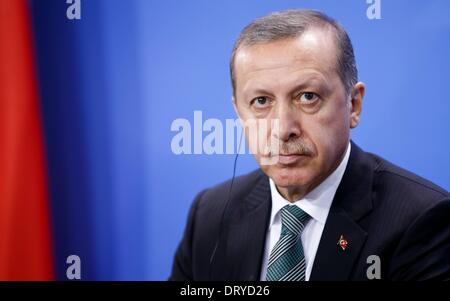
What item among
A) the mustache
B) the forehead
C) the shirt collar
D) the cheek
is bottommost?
the shirt collar

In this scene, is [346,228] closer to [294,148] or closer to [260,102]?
[294,148]

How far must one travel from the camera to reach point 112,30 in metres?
1.66

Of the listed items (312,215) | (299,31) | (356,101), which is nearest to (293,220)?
(312,215)

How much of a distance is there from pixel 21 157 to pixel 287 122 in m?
0.88

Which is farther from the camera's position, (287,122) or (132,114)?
(132,114)

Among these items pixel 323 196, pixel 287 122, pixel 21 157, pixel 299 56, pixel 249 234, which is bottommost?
pixel 249 234

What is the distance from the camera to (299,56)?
4.80 ft

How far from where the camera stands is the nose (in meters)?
1.49

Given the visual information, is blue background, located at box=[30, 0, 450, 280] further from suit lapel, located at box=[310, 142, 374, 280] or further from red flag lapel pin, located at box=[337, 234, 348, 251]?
red flag lapel pin, located at box=[337, 234, 348, 251]

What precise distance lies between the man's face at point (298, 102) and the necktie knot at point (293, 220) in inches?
3.1

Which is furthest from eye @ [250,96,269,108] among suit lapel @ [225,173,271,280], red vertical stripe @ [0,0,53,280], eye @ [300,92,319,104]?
red vertical stripe @ [0,0,53,280]

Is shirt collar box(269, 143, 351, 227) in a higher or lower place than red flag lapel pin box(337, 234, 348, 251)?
higher

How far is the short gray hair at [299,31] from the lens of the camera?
4.86 feet
